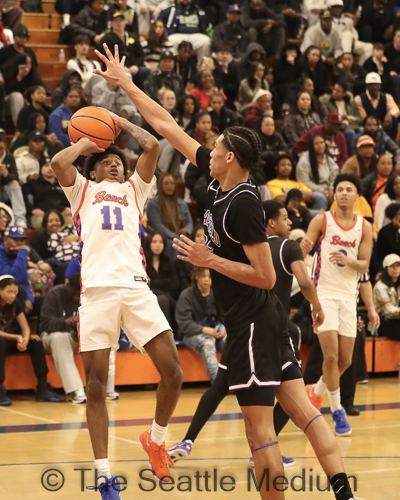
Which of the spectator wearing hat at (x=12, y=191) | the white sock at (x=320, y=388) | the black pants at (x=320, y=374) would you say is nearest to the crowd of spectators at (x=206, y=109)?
the spectator wearing hat at (x=12, y=191)

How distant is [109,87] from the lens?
12477 mm

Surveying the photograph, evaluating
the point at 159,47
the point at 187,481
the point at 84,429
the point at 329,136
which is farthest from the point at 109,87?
the point at 187,481

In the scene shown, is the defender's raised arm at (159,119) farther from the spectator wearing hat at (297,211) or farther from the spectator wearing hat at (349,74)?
the spectator wearing hat at (349,74)

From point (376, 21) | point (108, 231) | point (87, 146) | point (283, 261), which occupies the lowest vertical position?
point (376, 21)

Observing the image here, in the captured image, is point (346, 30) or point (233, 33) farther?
point (346, 30)

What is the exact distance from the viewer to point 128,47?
554 inches

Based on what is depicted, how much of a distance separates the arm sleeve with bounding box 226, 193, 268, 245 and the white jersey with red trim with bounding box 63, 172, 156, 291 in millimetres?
1170

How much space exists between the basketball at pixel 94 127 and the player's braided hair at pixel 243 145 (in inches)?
52.9

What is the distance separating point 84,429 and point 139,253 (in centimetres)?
289

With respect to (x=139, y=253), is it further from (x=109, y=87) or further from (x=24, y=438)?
(x=109, y=87)

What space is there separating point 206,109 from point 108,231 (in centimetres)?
861

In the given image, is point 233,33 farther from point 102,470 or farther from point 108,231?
point 102,470

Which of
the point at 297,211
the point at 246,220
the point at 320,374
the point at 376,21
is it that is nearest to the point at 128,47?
the point at 297,211

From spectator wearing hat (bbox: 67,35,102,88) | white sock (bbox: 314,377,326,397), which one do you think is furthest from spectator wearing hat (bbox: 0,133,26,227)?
white sock (bbox: 314,377,326,397)
